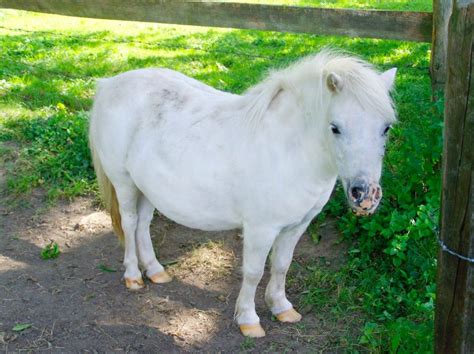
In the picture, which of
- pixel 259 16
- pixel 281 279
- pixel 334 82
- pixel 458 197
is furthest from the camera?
pixel 259 16

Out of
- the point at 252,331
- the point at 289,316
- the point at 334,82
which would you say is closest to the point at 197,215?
the point at 252,331

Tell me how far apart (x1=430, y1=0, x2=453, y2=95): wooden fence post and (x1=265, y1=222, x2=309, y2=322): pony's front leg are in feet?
5.99

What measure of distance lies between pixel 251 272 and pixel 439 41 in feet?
7.64

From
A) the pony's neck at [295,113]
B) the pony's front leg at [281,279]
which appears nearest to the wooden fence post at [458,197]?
the pony's neck at [295,113]

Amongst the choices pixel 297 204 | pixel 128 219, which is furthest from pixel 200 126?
pixel 128 219

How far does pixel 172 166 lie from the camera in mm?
3197

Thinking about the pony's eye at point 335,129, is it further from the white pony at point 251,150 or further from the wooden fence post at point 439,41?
the wooden fence post at point 439,41

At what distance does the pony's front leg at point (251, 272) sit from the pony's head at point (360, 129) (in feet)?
2.34

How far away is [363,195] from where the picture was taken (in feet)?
7.83

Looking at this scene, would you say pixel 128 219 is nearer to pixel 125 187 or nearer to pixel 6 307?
pixel 125 187

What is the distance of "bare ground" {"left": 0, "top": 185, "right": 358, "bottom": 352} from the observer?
3295 millimetres

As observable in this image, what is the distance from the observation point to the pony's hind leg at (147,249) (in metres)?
3.90

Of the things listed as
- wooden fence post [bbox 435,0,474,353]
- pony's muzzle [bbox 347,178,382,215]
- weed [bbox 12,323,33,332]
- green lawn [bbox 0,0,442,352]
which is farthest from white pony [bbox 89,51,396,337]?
weed [bbox 12,323,33,332]

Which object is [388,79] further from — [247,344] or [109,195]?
[109,195]
